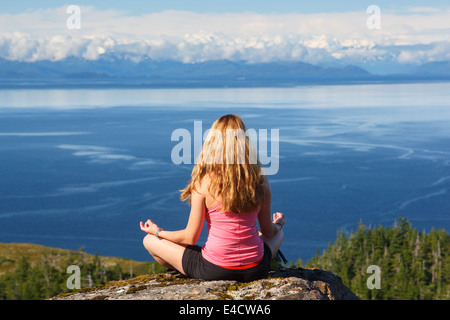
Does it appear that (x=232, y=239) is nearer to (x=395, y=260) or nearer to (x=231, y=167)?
(x=231, y=167)

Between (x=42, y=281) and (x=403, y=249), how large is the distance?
62097 millimetres

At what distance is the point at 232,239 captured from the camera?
578 cm

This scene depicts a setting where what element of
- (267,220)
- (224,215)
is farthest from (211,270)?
(267,220)

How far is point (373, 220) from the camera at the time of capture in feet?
286

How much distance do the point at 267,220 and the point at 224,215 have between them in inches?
29.6

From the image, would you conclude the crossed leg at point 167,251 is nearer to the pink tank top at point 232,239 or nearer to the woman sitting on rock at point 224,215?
the woman sitting on rock at point 224,215

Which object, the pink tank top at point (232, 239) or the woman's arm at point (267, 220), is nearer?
the pink tank top at point (232, 239)

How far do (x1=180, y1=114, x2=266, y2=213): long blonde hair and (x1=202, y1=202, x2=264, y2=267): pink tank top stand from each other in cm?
16

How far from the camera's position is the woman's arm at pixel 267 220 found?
5840 mm

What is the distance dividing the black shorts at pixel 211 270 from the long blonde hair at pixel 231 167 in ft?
2.60

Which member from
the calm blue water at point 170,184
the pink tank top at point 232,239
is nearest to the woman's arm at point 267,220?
the pink tank top at point 232,239

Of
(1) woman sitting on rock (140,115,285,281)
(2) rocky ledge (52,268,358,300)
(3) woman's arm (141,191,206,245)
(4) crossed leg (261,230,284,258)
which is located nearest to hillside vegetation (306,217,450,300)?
(4) crossed leg (261,230,284,258)

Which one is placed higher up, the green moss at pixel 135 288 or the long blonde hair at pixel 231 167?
the long blonde hair at pixel 231 167
